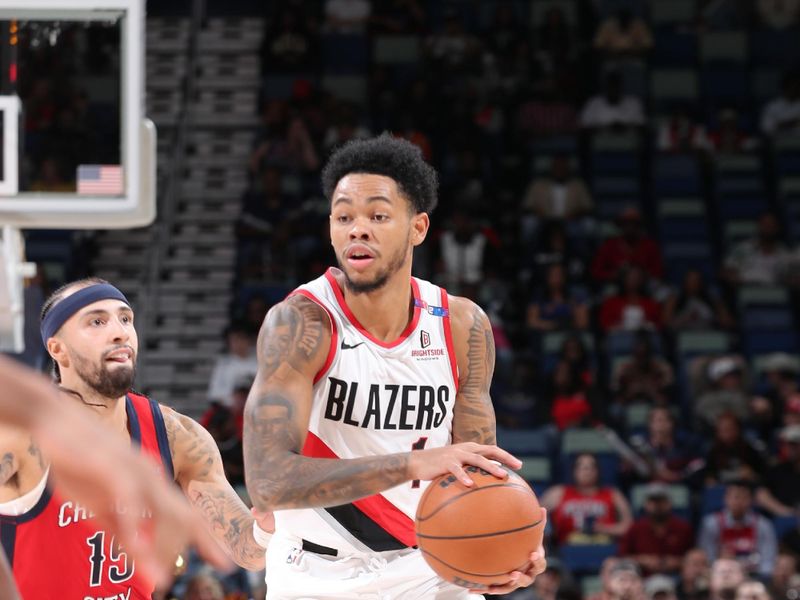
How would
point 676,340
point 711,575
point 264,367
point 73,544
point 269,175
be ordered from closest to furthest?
point 264,367, point 73,544, point 711,575, point 676,340, point 269,175

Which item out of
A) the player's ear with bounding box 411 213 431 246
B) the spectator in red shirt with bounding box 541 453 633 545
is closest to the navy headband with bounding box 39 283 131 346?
the player's ear with bounding box 411 213 431 246

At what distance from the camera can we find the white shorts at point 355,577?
15.0ft

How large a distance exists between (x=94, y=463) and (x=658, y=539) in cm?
869

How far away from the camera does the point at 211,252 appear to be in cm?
1440

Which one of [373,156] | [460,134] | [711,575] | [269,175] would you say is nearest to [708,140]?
[460,134]

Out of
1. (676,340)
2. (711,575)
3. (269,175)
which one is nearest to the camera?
(711,575)

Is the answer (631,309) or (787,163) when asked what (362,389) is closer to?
(631,309)

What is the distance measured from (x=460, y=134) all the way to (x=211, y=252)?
2.84m

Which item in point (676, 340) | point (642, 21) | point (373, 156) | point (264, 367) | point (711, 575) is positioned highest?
point (642, 21)

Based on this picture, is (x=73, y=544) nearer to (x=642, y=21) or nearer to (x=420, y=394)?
(x=420, y=394)

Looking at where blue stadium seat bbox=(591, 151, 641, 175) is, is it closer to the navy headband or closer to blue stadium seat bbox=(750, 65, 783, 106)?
blue stadium seat bbox=(750, 65, 783, 106)

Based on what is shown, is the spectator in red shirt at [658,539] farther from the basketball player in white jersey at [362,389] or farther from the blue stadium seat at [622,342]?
the basketball player in white jersey at [362,389]

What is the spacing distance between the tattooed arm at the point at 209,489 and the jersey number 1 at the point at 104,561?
1.36 ft

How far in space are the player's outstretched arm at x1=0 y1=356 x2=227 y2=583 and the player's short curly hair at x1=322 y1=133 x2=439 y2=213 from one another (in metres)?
2.67
